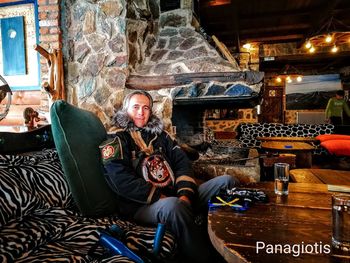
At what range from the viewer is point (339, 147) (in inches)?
215

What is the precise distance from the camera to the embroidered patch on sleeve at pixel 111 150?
1.78 m

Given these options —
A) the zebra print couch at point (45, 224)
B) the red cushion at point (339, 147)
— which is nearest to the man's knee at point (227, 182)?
the zebra print couch at point (45, 224)

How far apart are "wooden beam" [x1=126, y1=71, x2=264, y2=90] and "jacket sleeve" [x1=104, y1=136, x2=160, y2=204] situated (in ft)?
5.11

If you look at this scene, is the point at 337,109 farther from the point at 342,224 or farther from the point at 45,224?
the point at 45,224

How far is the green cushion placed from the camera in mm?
1639

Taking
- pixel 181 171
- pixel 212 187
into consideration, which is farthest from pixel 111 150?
pixel 212 187

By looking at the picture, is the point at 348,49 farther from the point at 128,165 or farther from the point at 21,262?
the point at 21,262

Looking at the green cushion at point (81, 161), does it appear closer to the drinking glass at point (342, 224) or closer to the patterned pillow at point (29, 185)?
the patterned pillow at point (29, 185)

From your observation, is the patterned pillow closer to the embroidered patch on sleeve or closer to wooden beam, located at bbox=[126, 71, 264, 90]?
the embroidered patch on sleeve

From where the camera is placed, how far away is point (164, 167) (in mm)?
1992

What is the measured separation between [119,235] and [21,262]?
423mm

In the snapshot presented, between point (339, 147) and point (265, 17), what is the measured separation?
10.2ft

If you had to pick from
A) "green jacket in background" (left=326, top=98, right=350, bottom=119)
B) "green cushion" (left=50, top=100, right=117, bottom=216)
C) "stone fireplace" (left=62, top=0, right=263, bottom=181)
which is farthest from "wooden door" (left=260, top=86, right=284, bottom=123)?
"green cushion" (left=50, top=100, right=117, bottom=216)

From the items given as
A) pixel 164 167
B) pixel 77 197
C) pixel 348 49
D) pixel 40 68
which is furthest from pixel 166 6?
pixel 348 49
